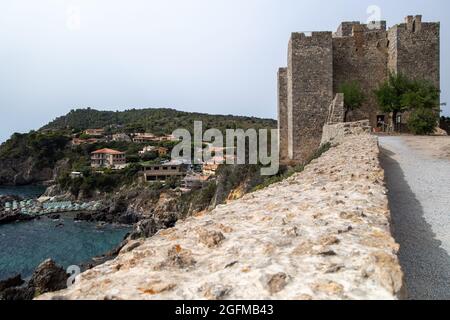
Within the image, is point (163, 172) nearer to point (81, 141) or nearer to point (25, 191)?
point (25, 191)

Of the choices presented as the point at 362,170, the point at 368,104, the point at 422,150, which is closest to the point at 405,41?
the point at 368,104

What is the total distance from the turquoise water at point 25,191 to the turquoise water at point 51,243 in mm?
21224

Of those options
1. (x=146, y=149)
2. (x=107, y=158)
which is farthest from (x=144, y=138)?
(x=107, y=158)

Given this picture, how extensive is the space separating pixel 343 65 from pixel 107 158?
59.6m

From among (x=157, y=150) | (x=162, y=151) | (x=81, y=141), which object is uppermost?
(x=81, y=141)

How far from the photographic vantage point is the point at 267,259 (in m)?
2.13

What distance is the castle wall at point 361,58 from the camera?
1805 centimetres

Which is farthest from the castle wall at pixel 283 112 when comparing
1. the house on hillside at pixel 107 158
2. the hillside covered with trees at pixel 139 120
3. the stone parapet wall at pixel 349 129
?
the hillside covered with trees at pixel 139 120

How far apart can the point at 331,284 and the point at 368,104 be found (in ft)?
59.3

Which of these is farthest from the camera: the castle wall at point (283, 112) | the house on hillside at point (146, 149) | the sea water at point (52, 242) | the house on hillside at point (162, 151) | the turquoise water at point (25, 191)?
the house on hillside at point (146, 149)

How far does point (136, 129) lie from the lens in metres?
94.1

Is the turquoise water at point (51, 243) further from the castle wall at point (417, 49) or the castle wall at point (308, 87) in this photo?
the castle wall at point (417, 49)

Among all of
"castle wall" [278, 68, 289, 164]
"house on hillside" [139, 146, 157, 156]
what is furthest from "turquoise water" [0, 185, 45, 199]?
"castle wall" [278, 68, 289, 164]
